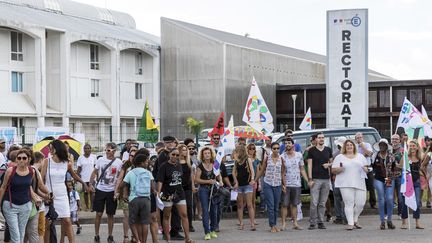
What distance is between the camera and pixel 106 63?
2127 inches

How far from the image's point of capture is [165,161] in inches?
488

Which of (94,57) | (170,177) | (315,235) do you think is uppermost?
(94,57)

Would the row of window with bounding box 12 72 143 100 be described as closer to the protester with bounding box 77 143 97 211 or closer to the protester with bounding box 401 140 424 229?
the protester with bounding box 77 143 97 211

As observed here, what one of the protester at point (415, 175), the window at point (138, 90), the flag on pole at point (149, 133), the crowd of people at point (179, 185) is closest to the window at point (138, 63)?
the window at point (138, 90)

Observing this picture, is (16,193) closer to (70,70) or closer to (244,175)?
(244,175)

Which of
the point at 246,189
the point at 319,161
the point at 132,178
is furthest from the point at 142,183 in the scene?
the point at 319,161

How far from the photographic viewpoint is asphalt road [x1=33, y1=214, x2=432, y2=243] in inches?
495

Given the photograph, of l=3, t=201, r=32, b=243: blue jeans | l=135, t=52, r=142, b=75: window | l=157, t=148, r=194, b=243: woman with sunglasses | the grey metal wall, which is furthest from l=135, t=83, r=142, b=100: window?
l=3, t=201, r=32, b=243: blue jeans

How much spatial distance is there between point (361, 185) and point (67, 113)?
1510 inches

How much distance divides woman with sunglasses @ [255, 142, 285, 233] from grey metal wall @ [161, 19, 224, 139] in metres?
37.4

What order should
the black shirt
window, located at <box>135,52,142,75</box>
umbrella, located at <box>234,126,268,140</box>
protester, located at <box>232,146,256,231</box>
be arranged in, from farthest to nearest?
window, located at <box>135,52,142,75</box>
umbrella, located at <box>234,126,268,140</box>
protester, located at <box>232,146,256,231</box>
the black shirt

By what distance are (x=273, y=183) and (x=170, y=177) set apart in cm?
264

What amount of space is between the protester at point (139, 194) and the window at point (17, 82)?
3921 centimetres

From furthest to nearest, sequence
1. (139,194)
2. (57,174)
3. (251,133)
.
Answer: (251,133)
(139,194)
(57,174)
